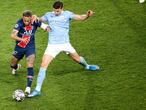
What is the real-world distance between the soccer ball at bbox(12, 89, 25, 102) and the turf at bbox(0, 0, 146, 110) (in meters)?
0.11

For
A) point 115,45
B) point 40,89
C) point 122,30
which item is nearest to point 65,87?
point 40,89

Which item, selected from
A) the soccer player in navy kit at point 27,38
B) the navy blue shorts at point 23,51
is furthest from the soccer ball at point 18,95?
the navy blue shorts at point 23,51

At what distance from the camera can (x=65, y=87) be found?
13.6 m

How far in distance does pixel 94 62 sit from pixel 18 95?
3260 millimetres

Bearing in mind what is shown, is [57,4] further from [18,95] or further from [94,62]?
[94,62]

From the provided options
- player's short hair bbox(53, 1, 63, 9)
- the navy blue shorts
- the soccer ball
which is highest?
player's short hair bbox(53, 1, 63, 9)

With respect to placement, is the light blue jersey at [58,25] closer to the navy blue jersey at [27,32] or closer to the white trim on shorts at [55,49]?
the white trim on shorts at [55,49]

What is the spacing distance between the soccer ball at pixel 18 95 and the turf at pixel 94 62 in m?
0.11

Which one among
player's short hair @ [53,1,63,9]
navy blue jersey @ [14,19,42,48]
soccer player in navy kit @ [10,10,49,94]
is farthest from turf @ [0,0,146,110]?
player's short hair @ [53,1,63,9]

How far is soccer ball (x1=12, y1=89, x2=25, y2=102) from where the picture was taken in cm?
1281

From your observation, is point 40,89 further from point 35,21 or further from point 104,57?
point 104,57

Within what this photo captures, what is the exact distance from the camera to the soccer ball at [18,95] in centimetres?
1281

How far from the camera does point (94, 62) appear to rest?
Result: 50.0 ft

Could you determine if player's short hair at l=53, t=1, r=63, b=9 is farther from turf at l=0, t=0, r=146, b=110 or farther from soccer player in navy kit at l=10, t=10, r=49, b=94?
turf at l=0, t=0, r=146, b=110
